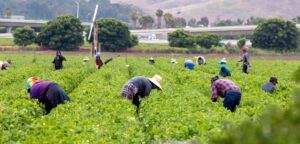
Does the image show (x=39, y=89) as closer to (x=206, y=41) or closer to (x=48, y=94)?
(x=48, y=94)

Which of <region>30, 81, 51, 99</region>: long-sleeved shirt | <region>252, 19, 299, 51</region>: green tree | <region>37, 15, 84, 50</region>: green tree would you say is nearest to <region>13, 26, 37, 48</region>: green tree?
<region>37, 15, 84, 50</region>: green tree

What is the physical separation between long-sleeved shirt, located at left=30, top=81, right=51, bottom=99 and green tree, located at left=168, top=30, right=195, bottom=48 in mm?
75276

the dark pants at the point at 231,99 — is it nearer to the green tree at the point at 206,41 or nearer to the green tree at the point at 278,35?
the green tree at the point at 278,35

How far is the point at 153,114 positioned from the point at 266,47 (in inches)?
3086

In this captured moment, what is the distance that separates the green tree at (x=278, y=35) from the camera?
84312 millimetres

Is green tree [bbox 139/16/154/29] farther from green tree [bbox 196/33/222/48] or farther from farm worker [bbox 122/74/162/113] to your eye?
farm worker [bbox 122/74/162/113]

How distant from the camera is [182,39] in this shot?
A: 8912 centimetres

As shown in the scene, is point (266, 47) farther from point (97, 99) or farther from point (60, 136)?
point (60, 136)

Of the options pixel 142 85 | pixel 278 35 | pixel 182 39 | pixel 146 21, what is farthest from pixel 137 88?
pixel 146 21

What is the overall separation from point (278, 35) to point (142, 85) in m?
72.5

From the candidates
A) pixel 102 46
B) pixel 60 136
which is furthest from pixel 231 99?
pixel 102 46

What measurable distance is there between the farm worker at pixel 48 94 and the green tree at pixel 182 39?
7525cm

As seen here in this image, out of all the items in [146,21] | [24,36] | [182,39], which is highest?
[146,21]

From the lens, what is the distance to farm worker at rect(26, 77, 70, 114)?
13.2 m
